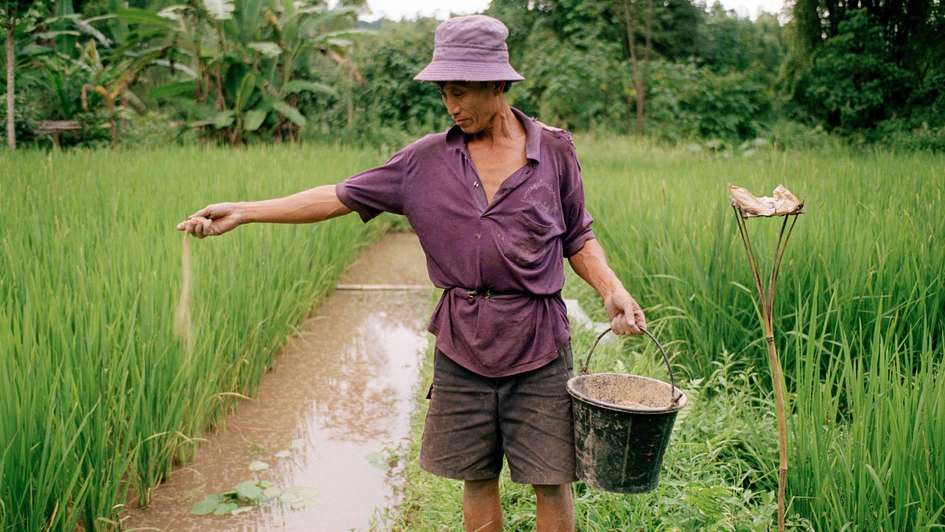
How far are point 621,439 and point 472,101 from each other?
0.77 m

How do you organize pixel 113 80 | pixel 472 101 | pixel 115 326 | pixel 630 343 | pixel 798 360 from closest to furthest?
pixel 472 101
pixel 798 360
pixel 115 326
pixel 630 343
pixel 113 80

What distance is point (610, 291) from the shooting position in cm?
191

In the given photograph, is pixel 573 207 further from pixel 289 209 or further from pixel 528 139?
pixel 289 209

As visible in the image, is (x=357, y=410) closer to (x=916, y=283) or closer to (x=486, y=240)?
(x=486, y=240)

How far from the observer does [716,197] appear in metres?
4.70

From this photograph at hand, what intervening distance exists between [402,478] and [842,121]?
11381 millimetres

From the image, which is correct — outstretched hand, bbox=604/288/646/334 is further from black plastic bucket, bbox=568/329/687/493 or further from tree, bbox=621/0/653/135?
tree, bbox=621/0/653/135

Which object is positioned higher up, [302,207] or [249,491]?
[302,207]

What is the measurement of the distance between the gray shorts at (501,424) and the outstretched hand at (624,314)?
0.51 ft

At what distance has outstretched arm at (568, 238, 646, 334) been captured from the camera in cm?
185

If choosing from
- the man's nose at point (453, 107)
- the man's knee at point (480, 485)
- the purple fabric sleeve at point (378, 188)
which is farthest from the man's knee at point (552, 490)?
the man's nose at point (453, 107)

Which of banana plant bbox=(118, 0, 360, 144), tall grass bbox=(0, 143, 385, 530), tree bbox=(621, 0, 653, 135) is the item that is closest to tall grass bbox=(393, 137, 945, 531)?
tall grass bbox=(0, 143, 385, 530)

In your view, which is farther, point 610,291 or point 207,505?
point 207,505

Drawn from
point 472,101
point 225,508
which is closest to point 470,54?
point 472,101
